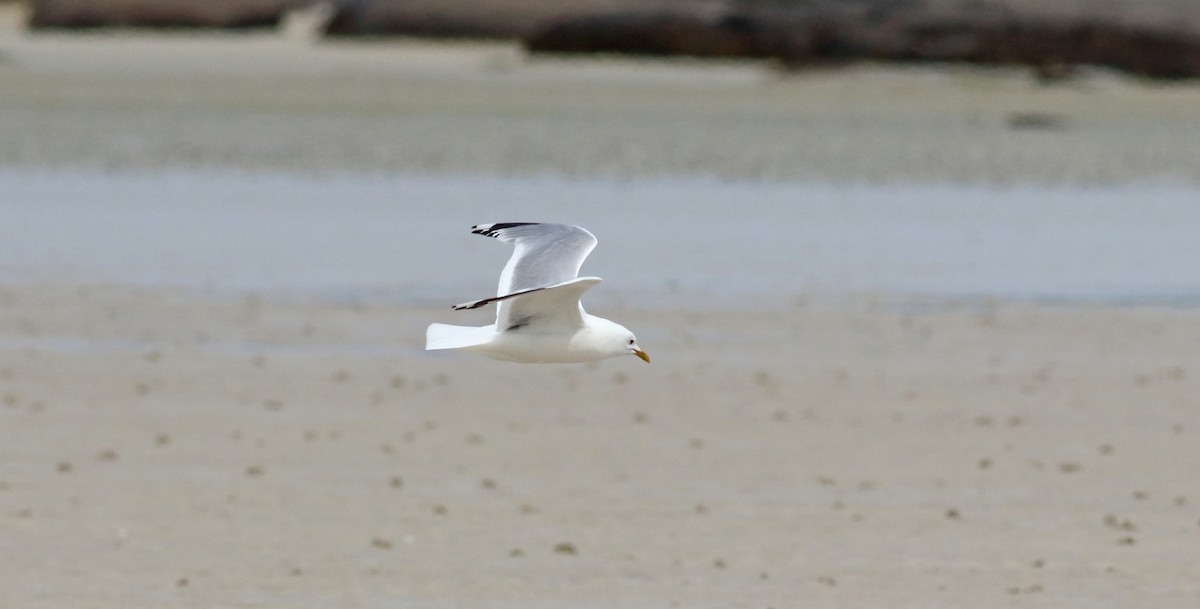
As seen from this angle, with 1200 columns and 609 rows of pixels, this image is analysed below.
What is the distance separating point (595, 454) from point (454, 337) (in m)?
3.78

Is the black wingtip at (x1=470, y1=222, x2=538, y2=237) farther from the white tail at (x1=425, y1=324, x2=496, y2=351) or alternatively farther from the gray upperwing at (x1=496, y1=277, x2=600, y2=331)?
the white tail at (x1=425, y1=324, x2=496, y2=351)

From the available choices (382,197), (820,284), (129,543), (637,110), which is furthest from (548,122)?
(129,543)

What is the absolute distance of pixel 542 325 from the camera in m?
8.29

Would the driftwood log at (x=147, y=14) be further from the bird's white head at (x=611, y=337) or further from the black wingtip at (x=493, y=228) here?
the bird's white head at (x=611, y=337)

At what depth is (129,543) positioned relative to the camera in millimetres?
9695

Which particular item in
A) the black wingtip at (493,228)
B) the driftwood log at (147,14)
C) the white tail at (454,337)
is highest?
the black wingtip at (493,228)

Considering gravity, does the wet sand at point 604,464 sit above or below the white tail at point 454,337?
below

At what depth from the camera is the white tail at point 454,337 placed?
7.89 meters

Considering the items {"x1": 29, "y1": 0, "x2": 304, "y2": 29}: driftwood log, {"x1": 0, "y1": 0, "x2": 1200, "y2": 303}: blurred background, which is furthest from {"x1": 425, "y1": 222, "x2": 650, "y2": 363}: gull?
{"x1": 29, "y1": 0, "x2": 304, "y2": 29}: driftwood log

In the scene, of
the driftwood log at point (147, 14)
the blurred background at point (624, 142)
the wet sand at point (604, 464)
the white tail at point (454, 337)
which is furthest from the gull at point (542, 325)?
the driftwood log at point (147, 14)

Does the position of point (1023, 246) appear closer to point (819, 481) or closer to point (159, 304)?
point (159, 304)

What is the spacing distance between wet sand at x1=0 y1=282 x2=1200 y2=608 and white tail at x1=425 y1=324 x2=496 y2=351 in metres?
1.24

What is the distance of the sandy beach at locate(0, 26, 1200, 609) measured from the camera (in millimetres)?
9312

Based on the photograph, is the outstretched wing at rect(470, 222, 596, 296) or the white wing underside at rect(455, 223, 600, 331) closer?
the white wing underside at rect(455, 223, 600, 331)
